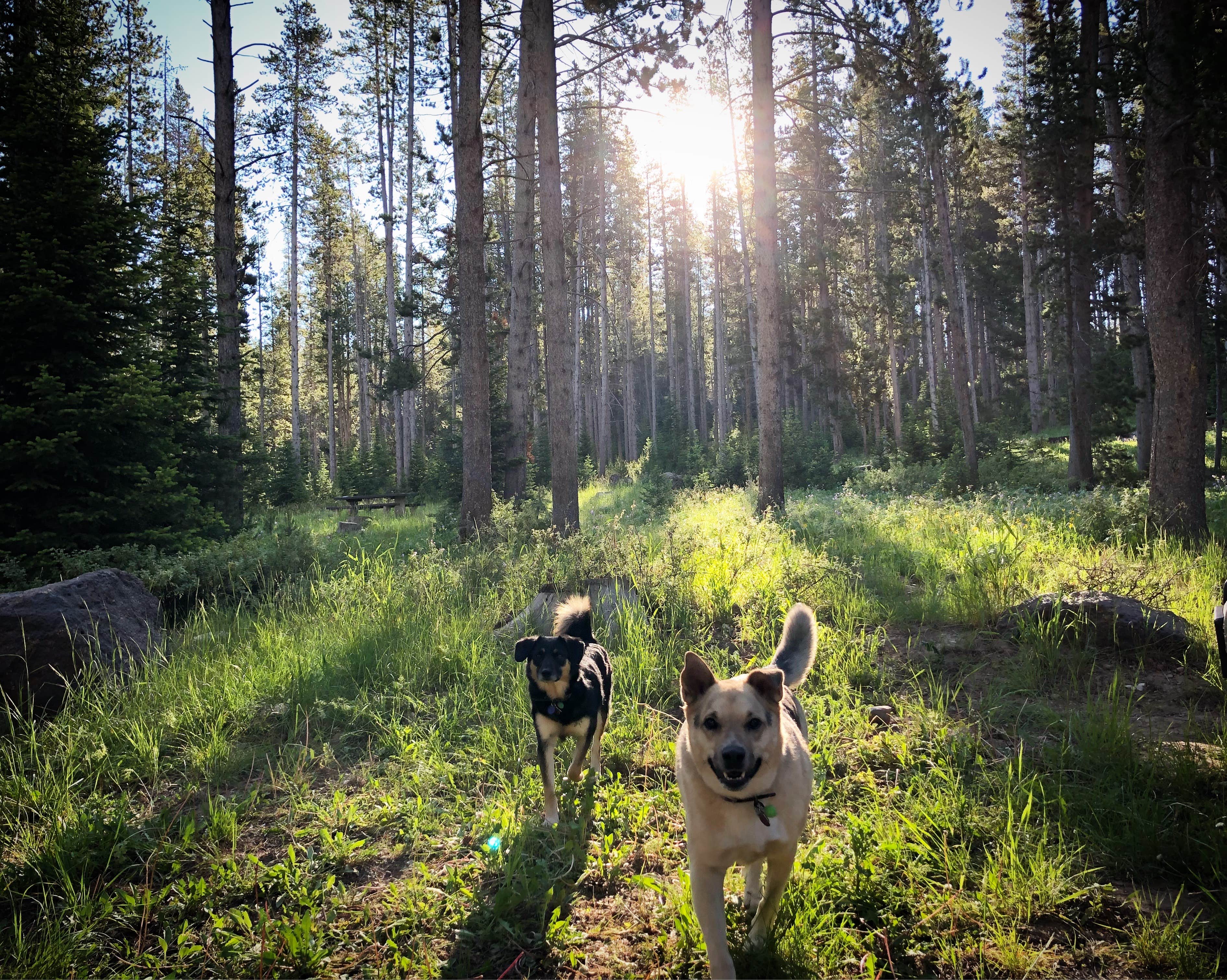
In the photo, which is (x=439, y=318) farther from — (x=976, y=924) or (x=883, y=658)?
(x=976, y=924)

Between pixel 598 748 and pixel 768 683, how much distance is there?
2052mm

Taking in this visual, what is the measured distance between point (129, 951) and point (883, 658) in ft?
17.8

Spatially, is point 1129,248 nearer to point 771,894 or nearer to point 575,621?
point 575,621

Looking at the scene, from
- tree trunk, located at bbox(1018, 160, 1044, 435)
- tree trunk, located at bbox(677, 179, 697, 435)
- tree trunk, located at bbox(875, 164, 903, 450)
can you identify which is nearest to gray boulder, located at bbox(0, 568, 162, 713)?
tree trunk, located at bbox(875, 164, 903, 450)

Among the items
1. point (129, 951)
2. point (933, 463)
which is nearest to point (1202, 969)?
point (129, 951)

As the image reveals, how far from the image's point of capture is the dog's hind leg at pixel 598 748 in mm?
4188

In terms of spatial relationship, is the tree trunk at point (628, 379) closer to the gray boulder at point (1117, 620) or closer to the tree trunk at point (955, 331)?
the tree trunk at point (955, 331)

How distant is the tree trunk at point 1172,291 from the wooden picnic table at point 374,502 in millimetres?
16033

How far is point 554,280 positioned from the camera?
34.7ft

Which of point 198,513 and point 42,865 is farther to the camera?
point 198,513

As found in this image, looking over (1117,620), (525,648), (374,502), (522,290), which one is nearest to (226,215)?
(522,290)

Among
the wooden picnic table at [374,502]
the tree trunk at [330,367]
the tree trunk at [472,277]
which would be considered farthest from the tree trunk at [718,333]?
the tree trunk at [472,277]

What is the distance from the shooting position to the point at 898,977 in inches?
101

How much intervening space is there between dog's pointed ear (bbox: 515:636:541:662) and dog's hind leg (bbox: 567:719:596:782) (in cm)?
57
